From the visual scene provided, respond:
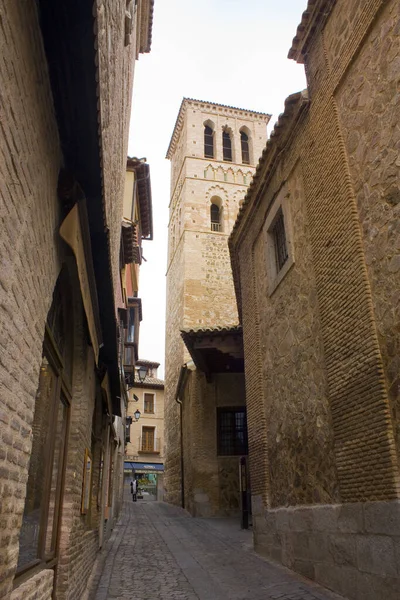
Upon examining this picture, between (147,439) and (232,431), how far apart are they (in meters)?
22.8

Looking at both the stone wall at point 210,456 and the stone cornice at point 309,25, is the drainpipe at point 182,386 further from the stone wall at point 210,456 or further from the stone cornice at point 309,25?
the stone cornice at point 309,25

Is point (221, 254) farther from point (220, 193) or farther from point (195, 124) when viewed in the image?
point (195, 124)

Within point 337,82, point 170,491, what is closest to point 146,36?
point 337,82

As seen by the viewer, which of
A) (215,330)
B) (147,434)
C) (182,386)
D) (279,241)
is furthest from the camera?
(147,434)

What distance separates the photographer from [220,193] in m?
26.6

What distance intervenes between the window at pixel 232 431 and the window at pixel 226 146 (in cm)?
1760

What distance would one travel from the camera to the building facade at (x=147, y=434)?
118ft

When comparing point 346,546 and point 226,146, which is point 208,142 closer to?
point 226,146

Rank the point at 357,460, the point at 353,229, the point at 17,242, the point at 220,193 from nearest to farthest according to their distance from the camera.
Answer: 1. the point at 17,242
2. the point at 357,460
3. the point at 353,229
4. the point at 220,193

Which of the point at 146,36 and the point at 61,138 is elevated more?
the point at 146,36

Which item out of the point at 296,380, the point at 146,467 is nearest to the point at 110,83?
the point at 296,380

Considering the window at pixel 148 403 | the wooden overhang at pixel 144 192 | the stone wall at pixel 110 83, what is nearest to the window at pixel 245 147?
the wooden overhang at pixel 144 192

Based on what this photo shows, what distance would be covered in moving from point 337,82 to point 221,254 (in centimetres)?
1778

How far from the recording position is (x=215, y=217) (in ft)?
86.7
